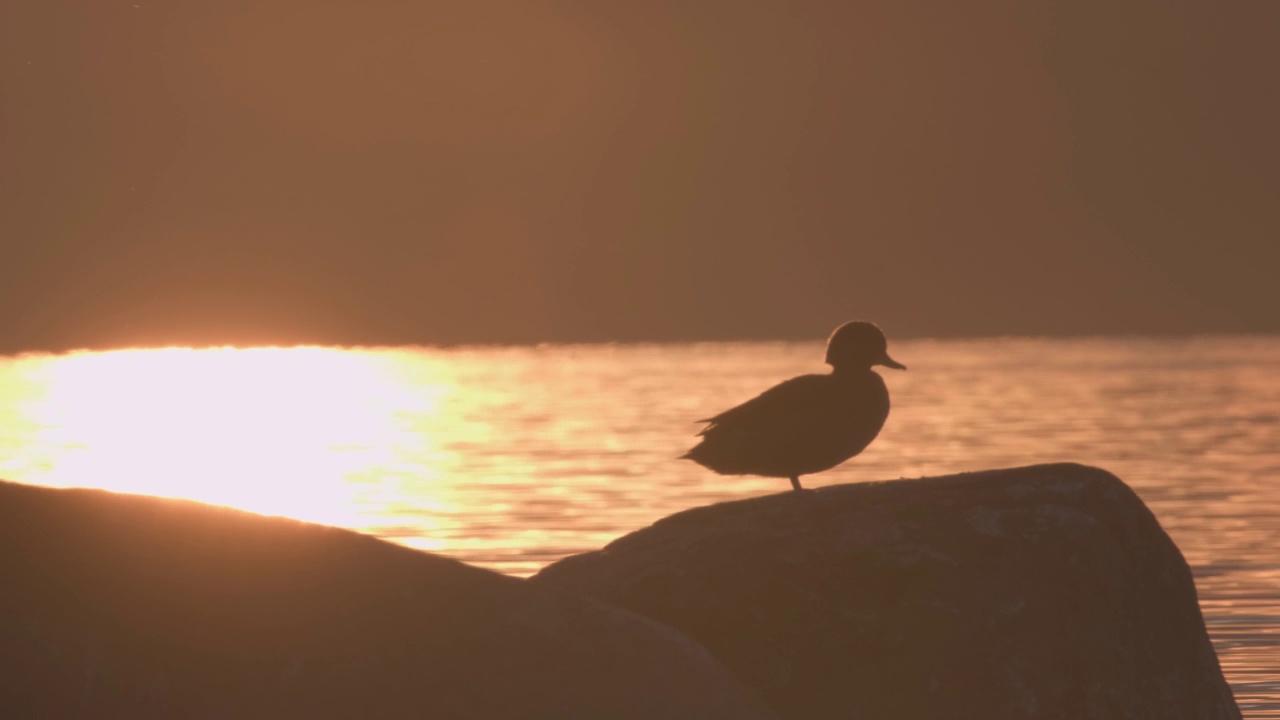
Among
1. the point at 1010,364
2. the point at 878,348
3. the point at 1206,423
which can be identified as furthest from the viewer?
the point at 1010,364

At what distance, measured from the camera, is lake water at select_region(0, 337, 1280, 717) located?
2270cm

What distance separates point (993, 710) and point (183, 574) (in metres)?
3.47

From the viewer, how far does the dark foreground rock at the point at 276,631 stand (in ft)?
17.0

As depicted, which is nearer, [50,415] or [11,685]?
[11,685]

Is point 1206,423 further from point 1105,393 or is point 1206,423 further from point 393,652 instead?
point 393,652

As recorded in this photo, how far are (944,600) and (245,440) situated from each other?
57.6m

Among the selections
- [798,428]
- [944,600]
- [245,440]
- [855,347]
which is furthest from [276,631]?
[245,440]

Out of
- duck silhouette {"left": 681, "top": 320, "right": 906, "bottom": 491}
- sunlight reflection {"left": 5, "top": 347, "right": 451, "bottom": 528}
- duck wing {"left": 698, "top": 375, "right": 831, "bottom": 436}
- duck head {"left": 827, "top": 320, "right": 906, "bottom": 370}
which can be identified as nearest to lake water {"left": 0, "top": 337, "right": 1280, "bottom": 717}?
sunlight reflection {"left": 5, "top": 347, "right": 451, "bottom": 528}

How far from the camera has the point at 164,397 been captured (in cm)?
10956

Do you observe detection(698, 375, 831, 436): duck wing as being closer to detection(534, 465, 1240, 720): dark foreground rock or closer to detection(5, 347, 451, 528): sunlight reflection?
detection(534, 465, 1240, 720): dark foreground rock

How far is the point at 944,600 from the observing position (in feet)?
24.7

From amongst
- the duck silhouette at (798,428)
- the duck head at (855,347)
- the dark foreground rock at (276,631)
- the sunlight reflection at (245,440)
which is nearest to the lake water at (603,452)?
the sunlight reflection at (245,440)

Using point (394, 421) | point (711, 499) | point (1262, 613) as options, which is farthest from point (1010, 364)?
point (1262, 613)

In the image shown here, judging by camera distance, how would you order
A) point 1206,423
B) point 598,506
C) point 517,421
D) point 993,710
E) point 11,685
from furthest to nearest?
point 517,421
point 1206,423
point 598,506
point 993,710
point 11,685
